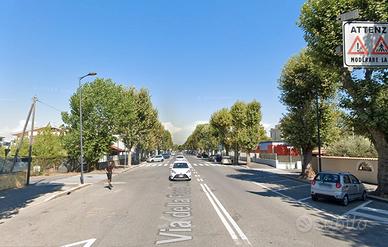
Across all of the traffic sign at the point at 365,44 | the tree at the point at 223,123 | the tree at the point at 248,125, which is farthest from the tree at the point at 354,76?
the tree at the point at 223,123

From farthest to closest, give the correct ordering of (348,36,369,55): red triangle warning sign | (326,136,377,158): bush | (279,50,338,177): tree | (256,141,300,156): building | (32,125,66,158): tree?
1. (32,125,66,158): tree
2. (256,141,300,156): building
3. (326,136,377,158): bush
4. (279,50,338,177): tree
5. (348,36,369,55): red triangle warning sign

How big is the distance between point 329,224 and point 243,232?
322 cm

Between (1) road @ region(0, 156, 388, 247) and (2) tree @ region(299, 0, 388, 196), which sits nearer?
(1) road @ region(0, 156, 388, 247)

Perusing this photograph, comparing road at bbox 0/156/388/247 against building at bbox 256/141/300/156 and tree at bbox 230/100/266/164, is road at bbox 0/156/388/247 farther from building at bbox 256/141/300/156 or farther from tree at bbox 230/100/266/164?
tree at bbox 230/100/266/164

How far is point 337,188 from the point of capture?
16312 mm

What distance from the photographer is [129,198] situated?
17969 mm

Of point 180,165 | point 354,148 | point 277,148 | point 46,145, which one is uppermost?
point 46,145

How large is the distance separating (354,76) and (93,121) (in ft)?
95.6

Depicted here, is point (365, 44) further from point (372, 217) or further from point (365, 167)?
point (365, 167)

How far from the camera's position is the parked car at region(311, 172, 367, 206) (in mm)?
16312

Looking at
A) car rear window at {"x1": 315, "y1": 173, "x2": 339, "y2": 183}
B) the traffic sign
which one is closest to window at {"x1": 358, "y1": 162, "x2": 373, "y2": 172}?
Answer: car rear window at {"x1": 315, "y1": 173, "x2": 339, "y2": 183}

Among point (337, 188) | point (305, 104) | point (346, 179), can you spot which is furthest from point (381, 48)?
point (305, 104)

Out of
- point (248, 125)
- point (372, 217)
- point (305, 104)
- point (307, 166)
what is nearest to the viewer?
point (372, 217)

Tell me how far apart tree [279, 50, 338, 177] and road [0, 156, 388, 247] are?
13575mm
